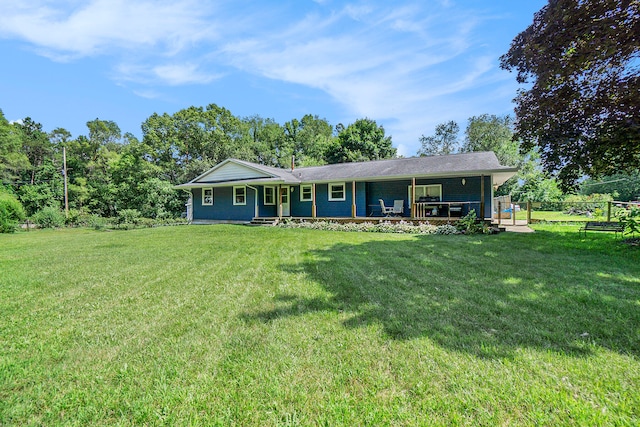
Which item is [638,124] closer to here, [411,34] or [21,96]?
[411,34]

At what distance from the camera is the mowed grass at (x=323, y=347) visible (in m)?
1.75

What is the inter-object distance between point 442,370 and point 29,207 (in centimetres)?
3952

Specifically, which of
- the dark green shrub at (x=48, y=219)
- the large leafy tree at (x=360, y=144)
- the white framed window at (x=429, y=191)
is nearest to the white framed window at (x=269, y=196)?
the white framed window at (x=429, y=191)

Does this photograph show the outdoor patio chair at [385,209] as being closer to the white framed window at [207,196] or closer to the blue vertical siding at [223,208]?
the blue vertical siding at [223,208]

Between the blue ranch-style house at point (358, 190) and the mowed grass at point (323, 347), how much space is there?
864cm

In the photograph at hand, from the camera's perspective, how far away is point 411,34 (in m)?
10.4

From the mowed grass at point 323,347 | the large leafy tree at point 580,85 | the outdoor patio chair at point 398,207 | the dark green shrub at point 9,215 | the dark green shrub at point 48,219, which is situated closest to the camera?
the mowed grass at point 323,347

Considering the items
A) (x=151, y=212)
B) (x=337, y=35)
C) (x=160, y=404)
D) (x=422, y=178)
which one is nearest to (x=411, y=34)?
(x=337, y=35)

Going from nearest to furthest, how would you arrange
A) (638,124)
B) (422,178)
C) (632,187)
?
(638,124) → (422,178) → (632,187)

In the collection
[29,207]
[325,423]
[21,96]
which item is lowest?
[325,423]

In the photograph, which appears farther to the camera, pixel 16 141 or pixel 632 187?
pixel 632 187

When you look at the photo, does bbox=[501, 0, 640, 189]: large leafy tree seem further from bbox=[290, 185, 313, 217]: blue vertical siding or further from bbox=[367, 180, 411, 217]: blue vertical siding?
bbox=[290, 185, 313, 217]: blue vertical siding

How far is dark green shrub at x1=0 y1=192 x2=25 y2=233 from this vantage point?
16.9 m

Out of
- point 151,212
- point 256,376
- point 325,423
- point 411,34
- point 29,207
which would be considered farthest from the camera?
point 29,207
